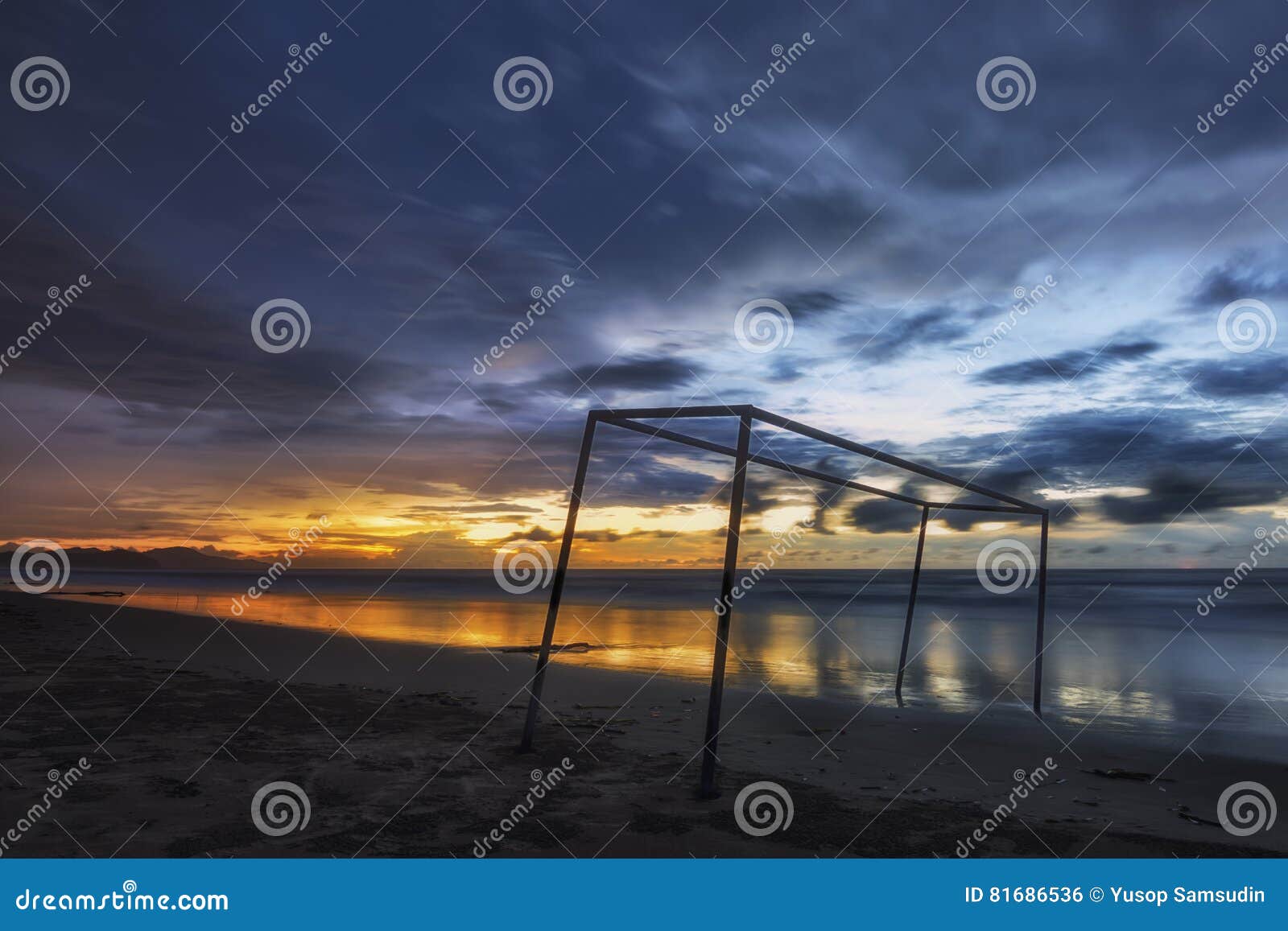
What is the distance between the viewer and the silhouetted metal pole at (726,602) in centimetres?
648

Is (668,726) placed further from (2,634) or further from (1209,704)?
(2,634)

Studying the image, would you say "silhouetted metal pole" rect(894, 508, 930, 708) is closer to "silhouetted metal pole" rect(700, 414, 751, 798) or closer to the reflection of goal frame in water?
the reflection of goal frame in water

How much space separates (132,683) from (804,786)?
990cm

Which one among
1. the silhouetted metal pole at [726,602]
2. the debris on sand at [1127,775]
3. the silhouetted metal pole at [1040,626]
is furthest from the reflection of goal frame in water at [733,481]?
the debris on sand at [1127,775]

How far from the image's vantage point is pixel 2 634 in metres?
18.0

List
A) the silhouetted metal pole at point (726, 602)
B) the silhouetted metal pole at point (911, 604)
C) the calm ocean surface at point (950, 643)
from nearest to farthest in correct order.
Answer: the silhouetted metal pole at point (726, 602) < the silhouetted metal pole at point (911, 604) < the calm ocean surface at point (950, 643)

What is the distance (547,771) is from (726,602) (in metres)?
2.43

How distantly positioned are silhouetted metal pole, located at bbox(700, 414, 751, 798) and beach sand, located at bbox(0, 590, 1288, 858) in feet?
0.92

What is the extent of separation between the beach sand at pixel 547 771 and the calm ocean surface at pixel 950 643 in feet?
6.75

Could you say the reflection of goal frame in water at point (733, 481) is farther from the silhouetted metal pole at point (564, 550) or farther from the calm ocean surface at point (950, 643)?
the calm ocean surface at point (950, 643)

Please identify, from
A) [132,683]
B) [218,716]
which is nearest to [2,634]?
[132,683]

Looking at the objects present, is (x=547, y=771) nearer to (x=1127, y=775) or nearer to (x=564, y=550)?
(x=564, y=550)

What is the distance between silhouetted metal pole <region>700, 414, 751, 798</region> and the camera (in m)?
6.48

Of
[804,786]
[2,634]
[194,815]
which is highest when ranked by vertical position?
[2,634]
